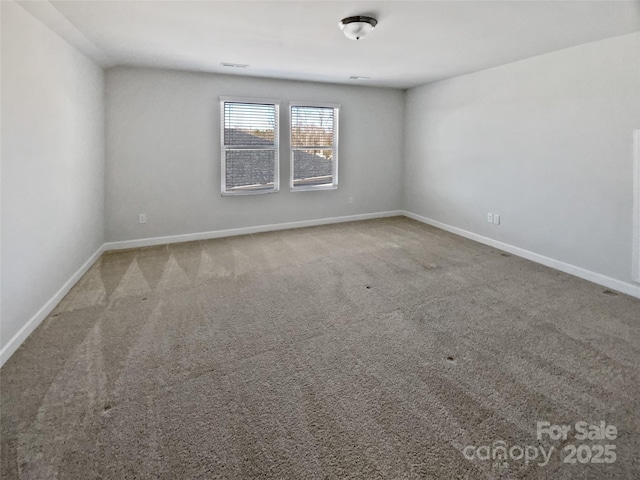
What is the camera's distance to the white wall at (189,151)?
4539 mm

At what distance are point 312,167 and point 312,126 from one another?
667mm

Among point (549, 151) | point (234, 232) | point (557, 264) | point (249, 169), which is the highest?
point (549, 151)

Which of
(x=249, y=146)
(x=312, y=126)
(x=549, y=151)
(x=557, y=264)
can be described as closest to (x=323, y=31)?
(x=249, y=146)

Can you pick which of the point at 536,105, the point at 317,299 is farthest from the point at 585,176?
the point at 317,299

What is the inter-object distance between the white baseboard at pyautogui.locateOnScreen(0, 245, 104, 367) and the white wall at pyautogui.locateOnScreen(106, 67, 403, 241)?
1.21 meters

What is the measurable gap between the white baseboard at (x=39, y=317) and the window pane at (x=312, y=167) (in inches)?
127

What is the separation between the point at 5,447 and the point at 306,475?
1365mm

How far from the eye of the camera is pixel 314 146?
19.0 ft

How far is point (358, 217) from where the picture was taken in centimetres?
643

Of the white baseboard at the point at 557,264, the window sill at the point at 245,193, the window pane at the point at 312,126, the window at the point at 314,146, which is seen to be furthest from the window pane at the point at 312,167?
the white baseboard at the point at 557,264

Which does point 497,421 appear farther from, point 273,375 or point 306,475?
point 273,375

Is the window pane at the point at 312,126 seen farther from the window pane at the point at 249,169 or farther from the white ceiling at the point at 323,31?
the white ceiling at the point at 323,31

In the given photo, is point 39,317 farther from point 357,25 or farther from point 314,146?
point 314,146

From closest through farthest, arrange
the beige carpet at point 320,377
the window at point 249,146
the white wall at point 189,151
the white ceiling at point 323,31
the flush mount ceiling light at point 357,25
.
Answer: the beige carpet at point 320,377, the white ceiling at point 323,31, the flush mount ceiling light at point 357,25, the white wall at point 189,151, the window at point 249,146
